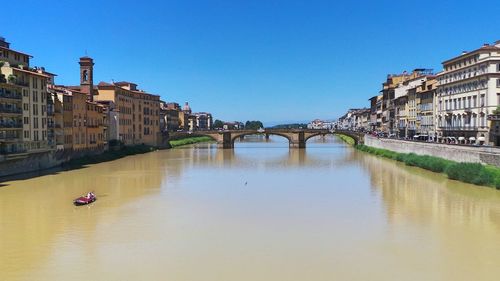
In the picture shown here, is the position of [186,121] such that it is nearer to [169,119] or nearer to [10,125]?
[169,119]

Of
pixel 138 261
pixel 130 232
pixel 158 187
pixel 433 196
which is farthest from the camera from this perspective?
pixel 158 187

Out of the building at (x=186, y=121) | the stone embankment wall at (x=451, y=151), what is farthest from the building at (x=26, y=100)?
the building at (x=186, y=121)

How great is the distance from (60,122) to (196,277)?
3334 cm

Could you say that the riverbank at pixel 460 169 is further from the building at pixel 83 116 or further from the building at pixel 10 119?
Answer: the building at pixel 83 116

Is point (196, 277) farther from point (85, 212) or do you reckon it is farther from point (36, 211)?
point (36, 211)

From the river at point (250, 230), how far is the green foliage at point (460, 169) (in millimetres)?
784

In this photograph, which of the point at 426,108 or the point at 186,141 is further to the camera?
the point at 186,141

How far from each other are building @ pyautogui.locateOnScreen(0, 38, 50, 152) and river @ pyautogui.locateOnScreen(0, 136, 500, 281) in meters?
4.02

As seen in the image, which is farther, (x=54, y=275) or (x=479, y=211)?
(x=479, y=211)

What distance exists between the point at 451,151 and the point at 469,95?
25.3ft

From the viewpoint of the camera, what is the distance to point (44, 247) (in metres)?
17.3

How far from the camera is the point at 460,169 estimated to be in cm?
3291

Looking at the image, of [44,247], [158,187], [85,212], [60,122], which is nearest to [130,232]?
[44,247]

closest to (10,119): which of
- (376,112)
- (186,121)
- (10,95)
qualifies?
(10,95)
